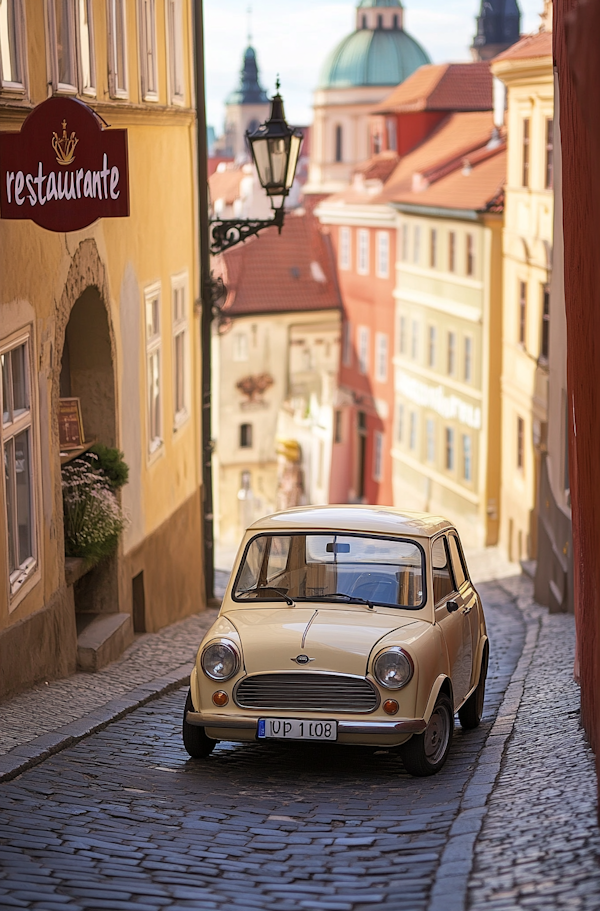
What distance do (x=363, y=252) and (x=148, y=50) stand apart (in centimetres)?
4171

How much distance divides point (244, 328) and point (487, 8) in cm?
3519

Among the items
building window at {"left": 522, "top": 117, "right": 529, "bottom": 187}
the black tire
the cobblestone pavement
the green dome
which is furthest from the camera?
the green dome

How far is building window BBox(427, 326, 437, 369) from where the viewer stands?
157ft

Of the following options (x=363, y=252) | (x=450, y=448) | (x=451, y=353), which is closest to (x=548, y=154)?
(x=451, y=353)

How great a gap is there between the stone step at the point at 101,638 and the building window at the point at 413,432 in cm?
3705

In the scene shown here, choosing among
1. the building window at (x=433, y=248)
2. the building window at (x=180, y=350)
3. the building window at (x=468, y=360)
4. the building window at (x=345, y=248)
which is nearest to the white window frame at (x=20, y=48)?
the building window at (x=180, y=350)

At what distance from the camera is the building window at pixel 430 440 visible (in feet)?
157

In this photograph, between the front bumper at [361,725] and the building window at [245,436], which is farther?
the building window at [245,436]

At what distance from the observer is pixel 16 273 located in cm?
1019

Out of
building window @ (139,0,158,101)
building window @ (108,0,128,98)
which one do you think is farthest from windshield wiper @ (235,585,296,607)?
building window @ (139,0,158,101)

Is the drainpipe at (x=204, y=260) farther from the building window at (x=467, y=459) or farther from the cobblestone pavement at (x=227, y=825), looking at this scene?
the building window at (x=467, y=459)

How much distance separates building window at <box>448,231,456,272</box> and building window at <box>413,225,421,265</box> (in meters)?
4.04

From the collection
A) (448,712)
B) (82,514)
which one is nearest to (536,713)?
(448,712)

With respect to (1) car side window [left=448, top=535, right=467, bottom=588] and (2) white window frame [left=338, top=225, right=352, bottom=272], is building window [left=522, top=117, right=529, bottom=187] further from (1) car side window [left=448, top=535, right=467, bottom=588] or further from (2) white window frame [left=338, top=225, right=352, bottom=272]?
(1) car side window [left=448, top=535, right=467, bottom=588]
